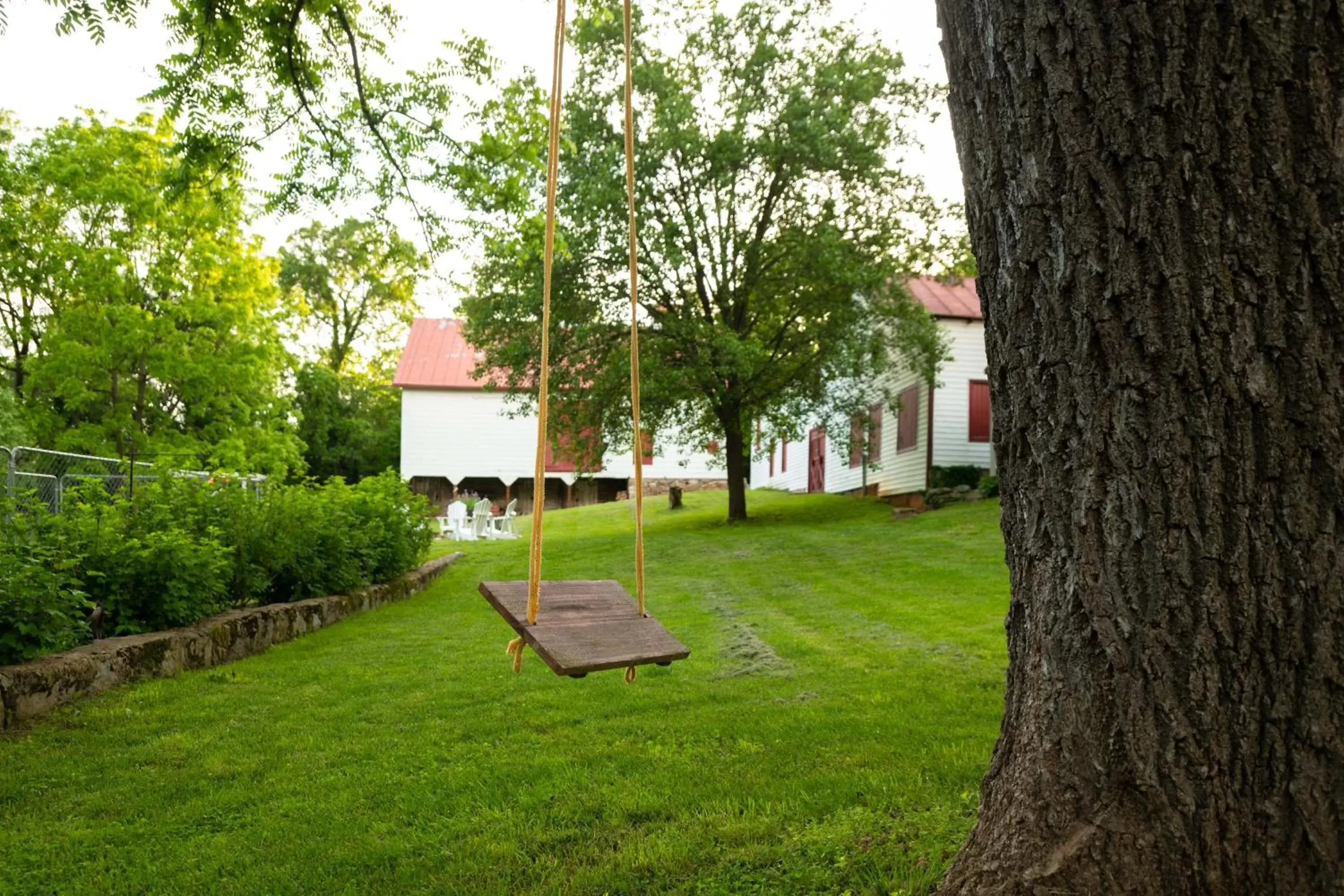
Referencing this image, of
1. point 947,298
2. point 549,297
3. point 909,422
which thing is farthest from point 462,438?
point 549,297

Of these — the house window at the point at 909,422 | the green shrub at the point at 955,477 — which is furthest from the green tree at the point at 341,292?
the green shrub at the point at 955,477

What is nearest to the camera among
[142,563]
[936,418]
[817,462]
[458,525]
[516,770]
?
[516,770]

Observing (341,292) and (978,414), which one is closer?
(978,414)

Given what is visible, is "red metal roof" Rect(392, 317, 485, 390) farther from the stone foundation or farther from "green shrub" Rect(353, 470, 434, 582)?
"green shrub" Rect(353, 470, 434, 582)

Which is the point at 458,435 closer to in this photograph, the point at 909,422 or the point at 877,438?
the point at 877,438

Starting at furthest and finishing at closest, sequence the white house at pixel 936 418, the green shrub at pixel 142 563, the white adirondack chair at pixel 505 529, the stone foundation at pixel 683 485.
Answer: the stone foundation at pixel 683 485 → the white adirondack chair at pixel 505 529 → the white house at pixel 936 418 → the green shrub at pixel 142 563

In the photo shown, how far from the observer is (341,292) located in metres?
35.7

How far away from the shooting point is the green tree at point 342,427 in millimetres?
31531

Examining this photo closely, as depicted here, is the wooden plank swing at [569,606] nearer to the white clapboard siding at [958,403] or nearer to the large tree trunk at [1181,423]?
the large tree trunk at [1181,423]

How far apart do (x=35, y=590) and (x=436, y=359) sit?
87.2 feet

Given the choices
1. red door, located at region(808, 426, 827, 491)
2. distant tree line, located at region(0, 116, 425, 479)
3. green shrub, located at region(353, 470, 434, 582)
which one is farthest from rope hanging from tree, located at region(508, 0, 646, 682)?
red door, located at region(808, 426, 827, 491)

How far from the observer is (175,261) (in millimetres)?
18656

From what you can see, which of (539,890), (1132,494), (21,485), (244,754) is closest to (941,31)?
(1132,494)

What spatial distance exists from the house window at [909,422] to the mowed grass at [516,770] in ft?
42.1
